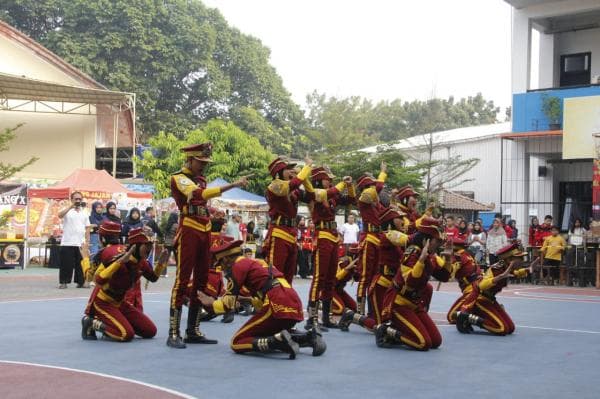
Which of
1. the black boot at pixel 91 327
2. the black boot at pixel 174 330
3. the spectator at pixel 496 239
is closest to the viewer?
the black boot at pixel 174 330

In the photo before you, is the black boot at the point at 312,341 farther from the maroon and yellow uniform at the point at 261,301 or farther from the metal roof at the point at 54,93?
the metal roof at the point at 54,93

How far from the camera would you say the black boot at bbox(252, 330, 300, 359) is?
7.89m

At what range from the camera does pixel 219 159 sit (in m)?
33.1

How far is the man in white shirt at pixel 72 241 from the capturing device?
16.4m

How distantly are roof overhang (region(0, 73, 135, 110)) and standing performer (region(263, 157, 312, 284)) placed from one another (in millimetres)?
22075

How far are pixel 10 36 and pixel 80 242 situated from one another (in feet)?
62.1

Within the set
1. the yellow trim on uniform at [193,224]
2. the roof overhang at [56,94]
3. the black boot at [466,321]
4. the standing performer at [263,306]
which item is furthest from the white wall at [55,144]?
the standing performer at [263,306]

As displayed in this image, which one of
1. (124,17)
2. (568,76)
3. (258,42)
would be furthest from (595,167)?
(258,42)

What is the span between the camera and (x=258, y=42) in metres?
56.2

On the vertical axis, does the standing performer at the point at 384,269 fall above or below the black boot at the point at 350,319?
above

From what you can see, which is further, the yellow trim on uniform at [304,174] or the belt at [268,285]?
the yellow trim on uniform at [304,174]

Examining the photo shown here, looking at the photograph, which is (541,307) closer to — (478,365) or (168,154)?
(478,365)

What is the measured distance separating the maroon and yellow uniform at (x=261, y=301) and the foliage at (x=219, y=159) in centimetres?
Answer: 2417

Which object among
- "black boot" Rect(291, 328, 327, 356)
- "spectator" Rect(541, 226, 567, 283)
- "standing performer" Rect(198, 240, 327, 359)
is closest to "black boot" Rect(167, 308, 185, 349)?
"standing performer" Rect(198, 240, 327, 359)
